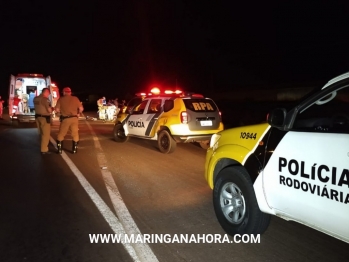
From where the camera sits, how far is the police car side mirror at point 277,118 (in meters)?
3.64

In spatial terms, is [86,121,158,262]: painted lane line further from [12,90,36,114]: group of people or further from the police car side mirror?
[12,90,36,114]: group of people

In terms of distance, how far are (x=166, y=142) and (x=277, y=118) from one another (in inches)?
263

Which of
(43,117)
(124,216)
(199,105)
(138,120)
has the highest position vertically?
(199,105)

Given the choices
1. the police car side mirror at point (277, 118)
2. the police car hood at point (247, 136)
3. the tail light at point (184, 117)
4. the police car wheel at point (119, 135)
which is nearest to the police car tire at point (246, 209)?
the police car hood at point (247, 136)

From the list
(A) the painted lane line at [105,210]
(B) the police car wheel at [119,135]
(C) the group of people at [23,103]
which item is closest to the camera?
(A) the painted lane line at [105,210]

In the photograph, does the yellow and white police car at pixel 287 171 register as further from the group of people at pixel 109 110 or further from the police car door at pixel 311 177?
the group of people at pixel 109 110

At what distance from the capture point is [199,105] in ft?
32.9

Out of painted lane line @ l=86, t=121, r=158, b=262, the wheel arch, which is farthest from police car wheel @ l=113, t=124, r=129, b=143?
the wheel arch

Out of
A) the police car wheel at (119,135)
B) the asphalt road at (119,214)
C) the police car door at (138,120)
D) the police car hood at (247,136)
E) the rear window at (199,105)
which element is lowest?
the asphalt road at (119,214)

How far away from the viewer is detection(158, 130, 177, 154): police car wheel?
32.9 feet

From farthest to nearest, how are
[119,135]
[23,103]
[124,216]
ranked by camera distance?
[23,103], [119,135], [124,216]

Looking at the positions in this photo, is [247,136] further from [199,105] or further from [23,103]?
[23,103]

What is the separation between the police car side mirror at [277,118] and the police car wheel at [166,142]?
252 inches

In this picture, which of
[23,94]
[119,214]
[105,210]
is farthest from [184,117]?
[23,94]
